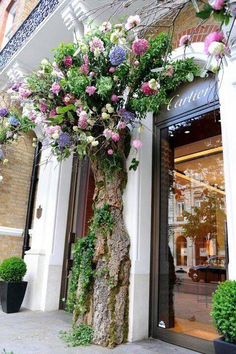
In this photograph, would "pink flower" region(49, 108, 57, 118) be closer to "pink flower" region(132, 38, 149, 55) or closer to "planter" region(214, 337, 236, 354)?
"pink flower" region(132, 38, 149, 55)

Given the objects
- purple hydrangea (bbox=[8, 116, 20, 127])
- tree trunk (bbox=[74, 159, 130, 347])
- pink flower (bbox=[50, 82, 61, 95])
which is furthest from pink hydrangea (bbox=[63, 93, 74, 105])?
purple hydrangea (bbox=[8, 116, 20, 127])

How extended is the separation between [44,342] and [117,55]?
10.2ft

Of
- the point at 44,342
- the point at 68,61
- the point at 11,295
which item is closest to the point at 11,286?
the point at 11,295

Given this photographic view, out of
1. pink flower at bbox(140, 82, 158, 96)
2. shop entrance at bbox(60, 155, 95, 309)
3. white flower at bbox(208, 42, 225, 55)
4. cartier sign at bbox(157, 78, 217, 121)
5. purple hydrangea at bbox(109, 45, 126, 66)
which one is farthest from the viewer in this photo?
shop entrance at bbox(60, 155, 95, 309)

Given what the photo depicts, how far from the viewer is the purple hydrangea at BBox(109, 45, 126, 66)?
9.83 feet

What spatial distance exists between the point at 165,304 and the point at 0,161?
170 inches

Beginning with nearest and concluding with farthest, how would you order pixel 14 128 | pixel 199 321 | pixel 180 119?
pixel 199 321 < pixel 180 119 < pixel 14 128

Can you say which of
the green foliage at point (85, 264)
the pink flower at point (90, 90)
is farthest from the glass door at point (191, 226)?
the pink flower at point (90, 90)

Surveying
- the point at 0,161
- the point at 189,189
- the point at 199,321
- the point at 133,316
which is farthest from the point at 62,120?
the point at 0,161

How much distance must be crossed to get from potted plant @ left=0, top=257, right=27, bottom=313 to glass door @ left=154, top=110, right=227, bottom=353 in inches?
86.8

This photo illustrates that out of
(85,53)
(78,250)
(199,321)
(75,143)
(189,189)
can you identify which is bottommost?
(199,321)

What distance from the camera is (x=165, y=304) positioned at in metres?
3.56

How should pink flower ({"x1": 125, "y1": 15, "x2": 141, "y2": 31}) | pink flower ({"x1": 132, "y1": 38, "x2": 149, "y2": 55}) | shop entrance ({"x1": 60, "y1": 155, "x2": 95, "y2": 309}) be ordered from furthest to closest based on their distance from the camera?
shop entrance ({"x1": 60, "y1": 155, "x2": 95, "y2": 309})
pink flower ({"x1": 132, "y1": 38, "x2": 149, "y2": 55})
pink flower ({"x1": 125, "y1": 15, "x2": 141, "y2": 31})

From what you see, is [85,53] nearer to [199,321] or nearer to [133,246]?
[133,246]
